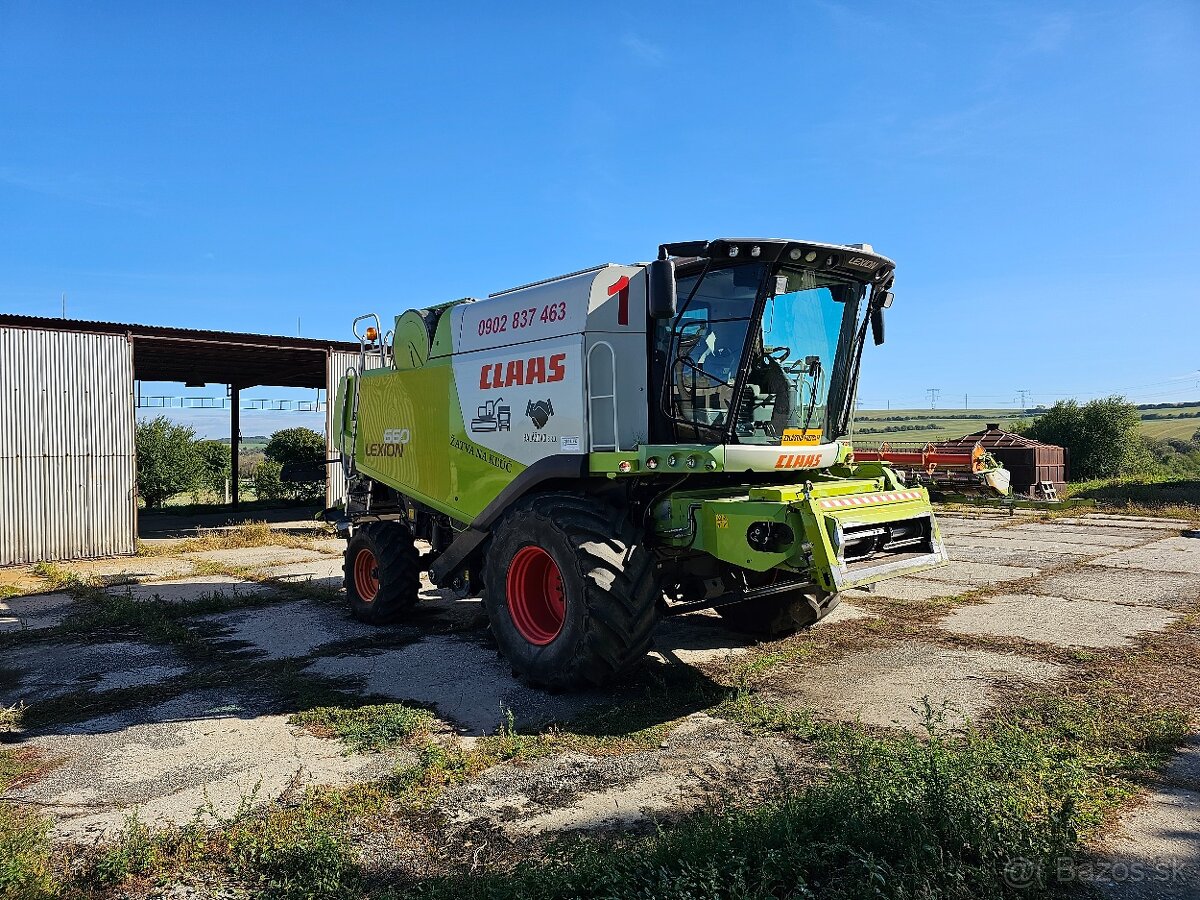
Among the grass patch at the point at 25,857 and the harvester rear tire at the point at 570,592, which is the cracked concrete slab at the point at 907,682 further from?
the grass patch at the point at 25,857

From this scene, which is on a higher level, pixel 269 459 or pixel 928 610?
pixel 269 459

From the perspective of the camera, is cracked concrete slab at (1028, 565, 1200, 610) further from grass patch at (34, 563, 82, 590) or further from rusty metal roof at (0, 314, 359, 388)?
rusty metal roof at (0, 314, 359, 388)

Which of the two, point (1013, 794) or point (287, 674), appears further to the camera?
point (287, 674)

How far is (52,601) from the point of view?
403 inches

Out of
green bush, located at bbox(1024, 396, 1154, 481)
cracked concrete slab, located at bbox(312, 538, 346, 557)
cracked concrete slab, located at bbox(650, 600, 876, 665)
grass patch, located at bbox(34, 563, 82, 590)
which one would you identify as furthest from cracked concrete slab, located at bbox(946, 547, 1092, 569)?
green bush, located at bbox(1024, 396, 1154, 481)

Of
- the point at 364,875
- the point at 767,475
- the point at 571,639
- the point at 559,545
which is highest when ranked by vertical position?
the point at 767,475

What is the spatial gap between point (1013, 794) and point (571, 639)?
2854 millimetres

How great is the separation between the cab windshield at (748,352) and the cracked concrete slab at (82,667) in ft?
16.1

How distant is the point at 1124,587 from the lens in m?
9.81

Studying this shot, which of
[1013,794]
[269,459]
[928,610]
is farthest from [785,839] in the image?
[269,459]

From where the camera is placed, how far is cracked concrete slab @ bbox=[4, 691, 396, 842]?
418cm

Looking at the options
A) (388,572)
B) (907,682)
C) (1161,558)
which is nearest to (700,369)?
(907,682)

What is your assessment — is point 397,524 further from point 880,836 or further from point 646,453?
point 880,836

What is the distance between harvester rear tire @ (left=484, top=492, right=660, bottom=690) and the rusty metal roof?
11112 mm
